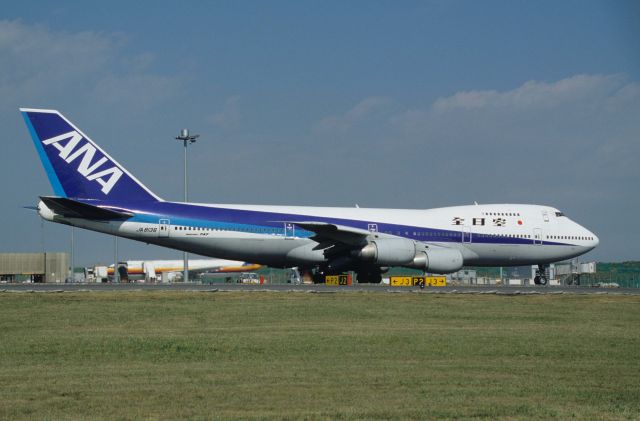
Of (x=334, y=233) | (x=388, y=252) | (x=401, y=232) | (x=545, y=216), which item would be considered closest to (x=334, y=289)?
(x=388, y=252)

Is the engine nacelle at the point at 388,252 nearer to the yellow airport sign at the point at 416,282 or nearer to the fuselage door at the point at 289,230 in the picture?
the yellow airport sign at the point at 416,282

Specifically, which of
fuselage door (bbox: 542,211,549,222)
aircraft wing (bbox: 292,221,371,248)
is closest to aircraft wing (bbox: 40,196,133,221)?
aircraft wing (bbox: 292,221,371,248)

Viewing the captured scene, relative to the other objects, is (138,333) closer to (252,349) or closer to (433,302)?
(252,349)

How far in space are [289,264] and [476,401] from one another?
32.1 metres

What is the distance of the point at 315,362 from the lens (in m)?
13.5

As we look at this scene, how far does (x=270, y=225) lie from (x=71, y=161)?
10.1 meters

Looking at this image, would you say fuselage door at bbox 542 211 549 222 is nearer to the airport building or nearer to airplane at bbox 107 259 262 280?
the airport building

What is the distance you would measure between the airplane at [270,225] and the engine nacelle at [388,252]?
48 millimetres

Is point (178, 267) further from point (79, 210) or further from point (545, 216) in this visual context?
point (79, 210)

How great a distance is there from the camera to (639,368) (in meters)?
13.3

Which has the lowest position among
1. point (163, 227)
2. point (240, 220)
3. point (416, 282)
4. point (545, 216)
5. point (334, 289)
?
point (334, 289)

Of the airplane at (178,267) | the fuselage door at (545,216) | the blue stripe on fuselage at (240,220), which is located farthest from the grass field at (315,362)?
the airplane at (178,267)

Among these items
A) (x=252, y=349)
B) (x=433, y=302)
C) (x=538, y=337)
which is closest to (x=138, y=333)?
(x=252, y=349)

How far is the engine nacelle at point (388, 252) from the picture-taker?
3859 centimetres
